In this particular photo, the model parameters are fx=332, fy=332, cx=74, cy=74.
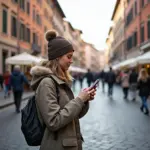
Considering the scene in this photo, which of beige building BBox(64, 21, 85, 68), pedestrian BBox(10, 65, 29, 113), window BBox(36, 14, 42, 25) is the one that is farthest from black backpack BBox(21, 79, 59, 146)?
beige building BBox(64, 21, 85, 68)

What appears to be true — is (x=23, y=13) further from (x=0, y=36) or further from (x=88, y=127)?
(x=88, y=127)

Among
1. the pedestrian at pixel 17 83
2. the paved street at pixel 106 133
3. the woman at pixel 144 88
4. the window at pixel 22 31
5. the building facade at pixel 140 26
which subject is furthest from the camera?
the window at pixel 22 31

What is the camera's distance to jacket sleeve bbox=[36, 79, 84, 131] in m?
2.31

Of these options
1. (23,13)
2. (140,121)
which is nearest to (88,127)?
(140,121)

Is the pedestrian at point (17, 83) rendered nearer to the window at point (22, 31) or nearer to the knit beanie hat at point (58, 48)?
the knit beanie hat at point (58, 48)

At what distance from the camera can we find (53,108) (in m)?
2.32

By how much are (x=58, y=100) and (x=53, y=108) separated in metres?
0.12

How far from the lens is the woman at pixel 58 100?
233 centimetres

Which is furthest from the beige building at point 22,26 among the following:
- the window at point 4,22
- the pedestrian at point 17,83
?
the pedestrian at point 17,83

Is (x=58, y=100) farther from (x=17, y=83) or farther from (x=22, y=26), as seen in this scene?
(x=22, y=26)

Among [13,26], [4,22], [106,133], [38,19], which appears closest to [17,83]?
[106,133]

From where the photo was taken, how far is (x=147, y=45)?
29656 mm

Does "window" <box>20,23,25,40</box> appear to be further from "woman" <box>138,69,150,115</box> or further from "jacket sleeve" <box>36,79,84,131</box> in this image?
"jacket sleeve" <box>36,79,84,131</box>

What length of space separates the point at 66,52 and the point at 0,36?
78.4 ft
